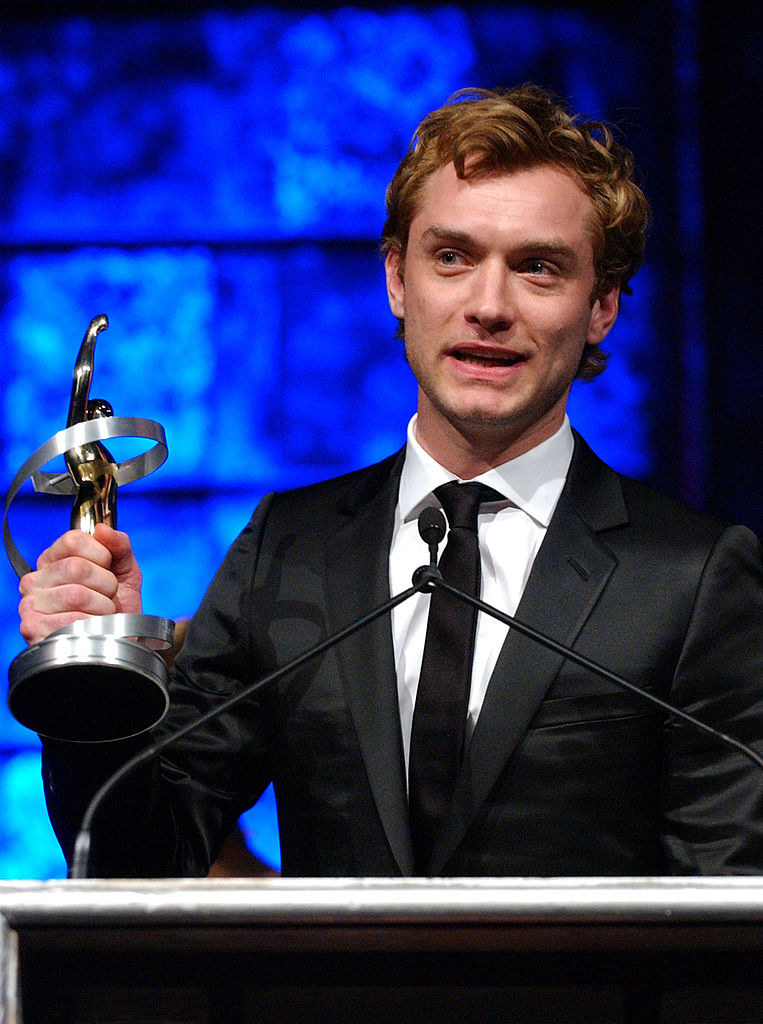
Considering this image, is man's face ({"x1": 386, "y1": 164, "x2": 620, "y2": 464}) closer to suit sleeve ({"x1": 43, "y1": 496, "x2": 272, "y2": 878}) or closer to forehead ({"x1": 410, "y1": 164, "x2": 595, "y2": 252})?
forehead ({"x1": 410, "y1": 164, "x2": 595, "y2": 252})

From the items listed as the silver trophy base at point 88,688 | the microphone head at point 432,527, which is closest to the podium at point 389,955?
the silver trophy base at point 88,688

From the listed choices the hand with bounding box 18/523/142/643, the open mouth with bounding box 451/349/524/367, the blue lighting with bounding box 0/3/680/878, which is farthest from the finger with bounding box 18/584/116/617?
the blue lighting with bounding box 0/3/680/878

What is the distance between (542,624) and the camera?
4.26 feet

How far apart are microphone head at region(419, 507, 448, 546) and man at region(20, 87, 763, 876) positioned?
0.24m

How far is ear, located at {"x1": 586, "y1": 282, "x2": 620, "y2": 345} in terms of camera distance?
1.56 m

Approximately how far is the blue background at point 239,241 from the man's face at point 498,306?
101cm

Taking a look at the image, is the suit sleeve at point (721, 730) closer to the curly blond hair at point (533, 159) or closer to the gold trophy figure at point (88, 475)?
the curly blond hair at point (533, 159)

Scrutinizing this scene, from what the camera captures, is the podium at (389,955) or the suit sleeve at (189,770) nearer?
the podium at (389,955)

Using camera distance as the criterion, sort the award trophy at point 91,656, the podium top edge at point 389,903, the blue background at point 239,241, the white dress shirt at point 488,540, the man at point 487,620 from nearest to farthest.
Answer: the podium top edge at point 389,903 < the award trophy at point 91,656 < the man at point 487,620 < the white dress shirt at point 488,540 < the blue background at point 239,241

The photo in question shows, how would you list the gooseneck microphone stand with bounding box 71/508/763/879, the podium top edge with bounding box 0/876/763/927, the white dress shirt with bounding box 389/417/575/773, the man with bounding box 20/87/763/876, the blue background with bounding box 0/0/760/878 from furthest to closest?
the blue background with bounding box 0/0/760/878, the white dress shirt with bounding box 389/417/575/773, the man with bounding box 20/87/763/876, the gooseneck microphone stand with bounding box 71/508/763/879, the podium top edge with bounding box 0/876/763/927

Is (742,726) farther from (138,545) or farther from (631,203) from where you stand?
(138,545)

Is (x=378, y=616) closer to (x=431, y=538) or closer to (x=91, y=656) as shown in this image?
(x=431, y=538)

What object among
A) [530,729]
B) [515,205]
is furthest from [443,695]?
[515,205]

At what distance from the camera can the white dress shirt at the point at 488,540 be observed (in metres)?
1.34
